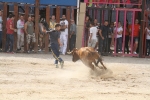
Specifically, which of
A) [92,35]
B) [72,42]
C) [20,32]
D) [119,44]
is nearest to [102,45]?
[119,44]

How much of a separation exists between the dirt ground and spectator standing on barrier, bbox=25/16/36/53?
4070 mm

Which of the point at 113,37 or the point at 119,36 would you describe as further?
the point at 113,37

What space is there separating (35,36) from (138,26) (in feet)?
15.7

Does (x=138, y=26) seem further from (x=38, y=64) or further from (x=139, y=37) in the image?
(x=38, y=64)

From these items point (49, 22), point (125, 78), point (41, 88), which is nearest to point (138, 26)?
point (49, 22)

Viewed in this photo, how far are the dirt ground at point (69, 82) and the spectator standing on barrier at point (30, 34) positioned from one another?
407cm

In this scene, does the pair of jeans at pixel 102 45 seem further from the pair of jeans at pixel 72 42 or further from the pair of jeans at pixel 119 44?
the pair of jeans at pixel 72 42

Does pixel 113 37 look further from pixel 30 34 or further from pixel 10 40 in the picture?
pixel 10 40

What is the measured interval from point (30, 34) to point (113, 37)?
3.84m

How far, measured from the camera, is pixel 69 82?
1201 cm

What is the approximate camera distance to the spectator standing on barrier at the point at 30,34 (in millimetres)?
20719

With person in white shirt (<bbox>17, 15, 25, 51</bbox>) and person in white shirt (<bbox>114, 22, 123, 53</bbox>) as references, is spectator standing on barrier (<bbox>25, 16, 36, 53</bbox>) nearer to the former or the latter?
person in white shirt (<bbox>17, 15, 25, 51</bbox>)

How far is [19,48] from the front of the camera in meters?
21.5

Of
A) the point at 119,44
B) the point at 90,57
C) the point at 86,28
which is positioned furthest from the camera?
the point at 119,44
